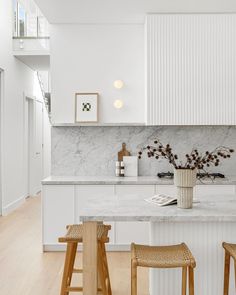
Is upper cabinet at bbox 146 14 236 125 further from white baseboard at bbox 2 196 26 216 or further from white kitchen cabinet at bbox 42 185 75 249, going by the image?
white baseboard at bbox 2 196 26 216

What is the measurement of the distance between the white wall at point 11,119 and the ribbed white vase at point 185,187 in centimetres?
485

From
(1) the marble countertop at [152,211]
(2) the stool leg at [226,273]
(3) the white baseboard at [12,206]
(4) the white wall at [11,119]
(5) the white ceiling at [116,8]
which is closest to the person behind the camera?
(1) the marble countertop at [152,211]

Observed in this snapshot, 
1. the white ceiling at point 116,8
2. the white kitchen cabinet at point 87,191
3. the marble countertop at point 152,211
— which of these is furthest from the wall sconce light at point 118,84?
the marble countertop at point 152,211

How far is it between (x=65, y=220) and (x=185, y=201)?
2302 millimetres

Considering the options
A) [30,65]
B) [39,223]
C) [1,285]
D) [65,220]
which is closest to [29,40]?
[30,65]

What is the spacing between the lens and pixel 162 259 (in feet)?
8.73

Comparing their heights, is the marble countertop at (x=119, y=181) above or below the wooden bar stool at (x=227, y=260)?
above

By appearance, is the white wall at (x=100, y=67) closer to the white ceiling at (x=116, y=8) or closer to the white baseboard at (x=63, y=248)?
the white ceiling at (x=116, y=8)

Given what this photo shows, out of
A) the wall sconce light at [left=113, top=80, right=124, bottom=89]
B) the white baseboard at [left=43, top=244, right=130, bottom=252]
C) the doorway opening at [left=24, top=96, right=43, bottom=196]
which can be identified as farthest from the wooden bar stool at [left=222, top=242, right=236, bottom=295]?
the doorway opening at [left=24, top=96, right=43, bottom=196]

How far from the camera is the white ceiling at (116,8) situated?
15.3 ft

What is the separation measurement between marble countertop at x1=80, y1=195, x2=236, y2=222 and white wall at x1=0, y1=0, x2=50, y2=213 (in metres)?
4.51

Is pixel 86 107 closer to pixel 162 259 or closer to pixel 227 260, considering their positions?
pixel 227 260

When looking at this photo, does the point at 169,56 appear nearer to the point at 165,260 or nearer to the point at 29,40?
the point at 165,260

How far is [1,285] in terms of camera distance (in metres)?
3.97
